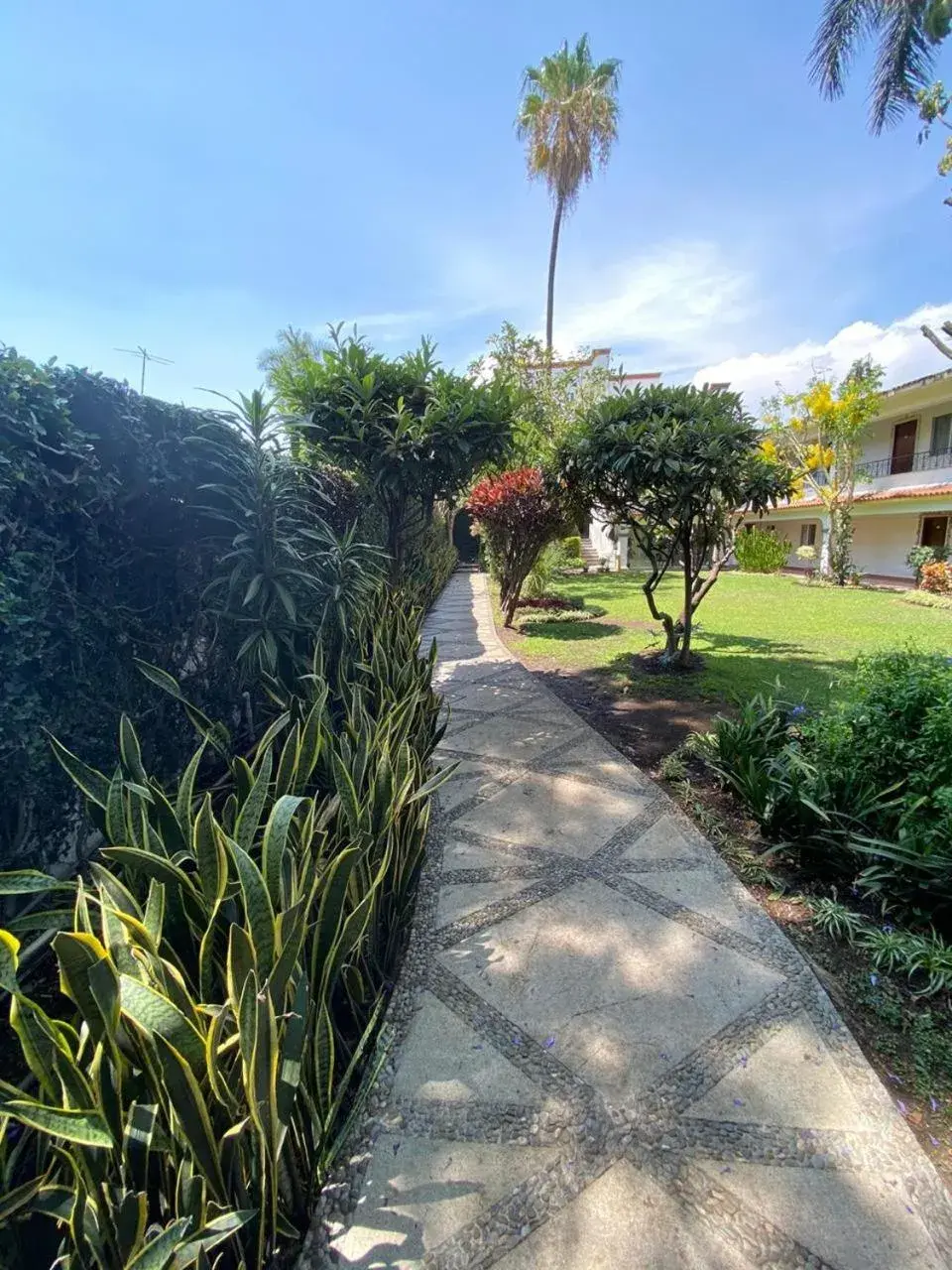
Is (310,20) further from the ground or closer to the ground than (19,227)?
further from the ground

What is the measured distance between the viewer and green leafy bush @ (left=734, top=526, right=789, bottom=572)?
60.7 feet

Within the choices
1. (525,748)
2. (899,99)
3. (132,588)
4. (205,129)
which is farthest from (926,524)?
(132,588)

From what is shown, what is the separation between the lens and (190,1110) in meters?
0.91

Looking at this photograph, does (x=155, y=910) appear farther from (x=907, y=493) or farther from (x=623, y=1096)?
(x=907, y=493)

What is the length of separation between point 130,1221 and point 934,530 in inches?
922

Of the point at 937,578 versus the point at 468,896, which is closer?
the point at 468,896

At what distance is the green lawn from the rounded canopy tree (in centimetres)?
91

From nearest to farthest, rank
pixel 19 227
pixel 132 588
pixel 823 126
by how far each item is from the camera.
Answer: pixel 132 588
pixel 19 227
pixel 823 126

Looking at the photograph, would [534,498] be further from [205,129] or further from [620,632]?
[205,129]

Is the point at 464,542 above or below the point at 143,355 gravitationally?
above

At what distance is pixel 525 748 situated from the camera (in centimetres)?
408

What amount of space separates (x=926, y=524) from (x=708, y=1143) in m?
22.6

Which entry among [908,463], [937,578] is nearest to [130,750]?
[937,578]

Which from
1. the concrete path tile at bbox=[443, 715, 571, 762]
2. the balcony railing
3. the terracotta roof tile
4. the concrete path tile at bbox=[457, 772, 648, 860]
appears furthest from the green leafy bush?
the concrete path tile at bbox=[457, 772, 648, 860]
